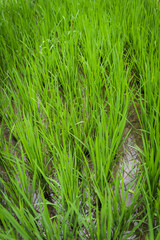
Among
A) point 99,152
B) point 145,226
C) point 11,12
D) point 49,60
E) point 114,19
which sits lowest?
point 145,226

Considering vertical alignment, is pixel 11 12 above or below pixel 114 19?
above

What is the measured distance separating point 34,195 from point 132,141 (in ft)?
1.67

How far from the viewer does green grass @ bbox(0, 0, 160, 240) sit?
72cm

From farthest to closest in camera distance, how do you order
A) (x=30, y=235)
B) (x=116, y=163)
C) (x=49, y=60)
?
(x=49, y=60) < (x=116, y=163) < (x=30, y=235)

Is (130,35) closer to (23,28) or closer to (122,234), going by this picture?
(23,28)

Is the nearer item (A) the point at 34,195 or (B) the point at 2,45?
(A) the point at 34,195

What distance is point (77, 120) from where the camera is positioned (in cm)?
104

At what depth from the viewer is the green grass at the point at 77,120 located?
28.2 inches

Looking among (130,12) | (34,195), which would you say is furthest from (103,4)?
(34,195)

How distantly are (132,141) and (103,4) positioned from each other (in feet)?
4.43

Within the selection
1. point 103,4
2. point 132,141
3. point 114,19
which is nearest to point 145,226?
point 132,141

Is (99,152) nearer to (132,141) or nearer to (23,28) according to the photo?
(132,141)

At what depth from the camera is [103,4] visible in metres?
1.91

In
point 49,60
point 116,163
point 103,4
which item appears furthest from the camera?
point 103,4
